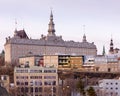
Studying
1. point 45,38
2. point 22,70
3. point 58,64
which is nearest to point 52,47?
point 45,38

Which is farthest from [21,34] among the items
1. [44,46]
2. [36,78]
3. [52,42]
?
[36,78]

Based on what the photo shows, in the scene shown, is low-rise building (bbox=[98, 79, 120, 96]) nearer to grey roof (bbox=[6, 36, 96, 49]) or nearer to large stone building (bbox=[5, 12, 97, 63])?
large stone building (bbox=[5, 12, 97, 63])

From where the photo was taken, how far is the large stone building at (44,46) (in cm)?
9088

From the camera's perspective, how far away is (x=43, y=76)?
58.2m

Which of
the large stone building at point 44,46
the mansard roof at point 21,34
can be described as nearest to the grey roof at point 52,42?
the large stone building at point 44,46

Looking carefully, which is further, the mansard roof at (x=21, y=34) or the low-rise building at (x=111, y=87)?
the mansard roof at (x=21, y=34)

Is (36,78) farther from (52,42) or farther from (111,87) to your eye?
(52,42)

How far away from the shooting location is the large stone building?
90875 mm

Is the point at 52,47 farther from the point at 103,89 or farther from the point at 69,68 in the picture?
the point at 103,89

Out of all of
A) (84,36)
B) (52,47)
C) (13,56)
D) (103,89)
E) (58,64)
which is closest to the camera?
(103,89)

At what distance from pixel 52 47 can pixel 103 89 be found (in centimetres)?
4987

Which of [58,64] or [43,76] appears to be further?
[58,64]

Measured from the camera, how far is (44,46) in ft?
313

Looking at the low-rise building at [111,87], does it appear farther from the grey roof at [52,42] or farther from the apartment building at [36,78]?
the grey roof at [52,42]
